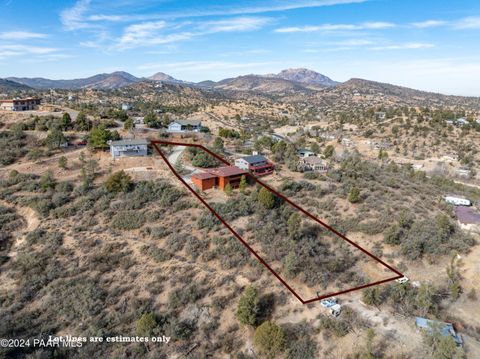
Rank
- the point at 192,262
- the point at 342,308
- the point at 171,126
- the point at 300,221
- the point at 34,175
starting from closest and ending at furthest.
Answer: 1. the point at 342,308
2. the point at 192,262
3. the point at 300,221
4. the point at 34,175
5. the point at 171,126

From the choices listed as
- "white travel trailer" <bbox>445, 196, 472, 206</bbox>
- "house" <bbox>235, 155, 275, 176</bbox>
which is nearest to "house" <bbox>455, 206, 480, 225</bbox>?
"white travel trailer" <bbox>445, 196, 472, 206</bbox>

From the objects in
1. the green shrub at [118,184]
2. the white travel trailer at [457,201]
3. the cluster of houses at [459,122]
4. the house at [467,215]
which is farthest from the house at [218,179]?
the cluster of houses at [459,122]

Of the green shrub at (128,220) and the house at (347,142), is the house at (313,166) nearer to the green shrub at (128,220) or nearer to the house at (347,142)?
the green shrub at (128,220)

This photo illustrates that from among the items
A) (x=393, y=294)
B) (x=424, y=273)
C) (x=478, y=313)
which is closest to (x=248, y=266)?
(x=393, y=294)

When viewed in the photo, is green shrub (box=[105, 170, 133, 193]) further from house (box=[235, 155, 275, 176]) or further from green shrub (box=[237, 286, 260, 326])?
green shrub (box=[237, 286, 260, 326])

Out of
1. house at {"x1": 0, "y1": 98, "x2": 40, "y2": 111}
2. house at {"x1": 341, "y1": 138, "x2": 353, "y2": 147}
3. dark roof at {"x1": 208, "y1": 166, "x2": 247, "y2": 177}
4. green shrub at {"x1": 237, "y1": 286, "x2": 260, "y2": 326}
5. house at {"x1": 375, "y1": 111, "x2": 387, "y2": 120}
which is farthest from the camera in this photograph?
house at {"x1": 375, "y1": 111, "x2": 387, "y2": 120}

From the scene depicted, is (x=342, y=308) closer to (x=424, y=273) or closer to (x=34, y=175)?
(x=424, y=273)
